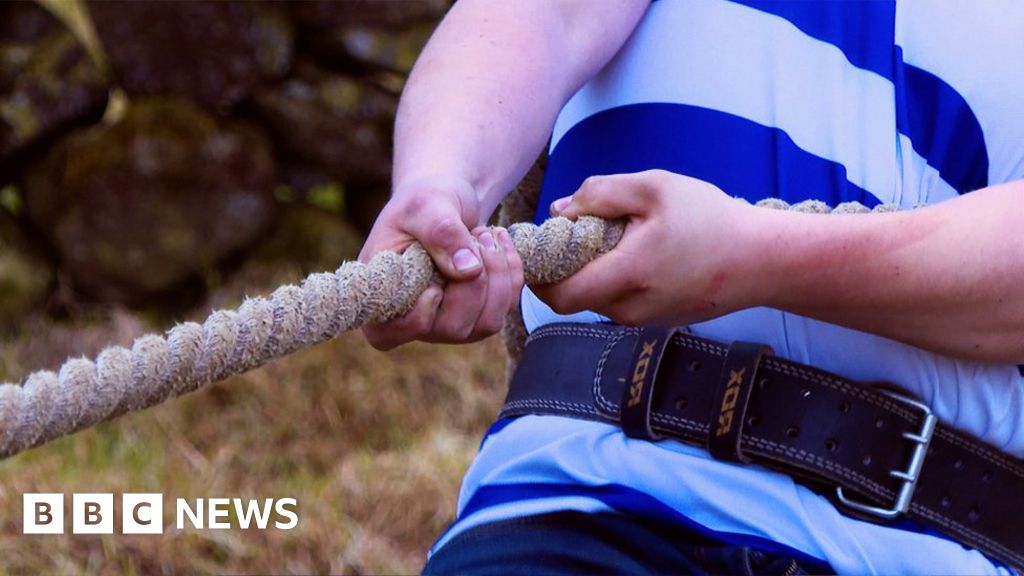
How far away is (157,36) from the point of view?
2.28 m

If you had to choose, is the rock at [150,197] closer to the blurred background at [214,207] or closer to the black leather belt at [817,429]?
the blurred background at [214,207]

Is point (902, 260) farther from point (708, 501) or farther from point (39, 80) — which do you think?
point (39, 80)

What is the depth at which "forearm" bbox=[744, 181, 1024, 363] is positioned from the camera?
795mm

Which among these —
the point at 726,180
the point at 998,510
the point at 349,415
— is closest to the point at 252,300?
the point at 726,180

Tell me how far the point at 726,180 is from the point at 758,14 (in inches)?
4.6

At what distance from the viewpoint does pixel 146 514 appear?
170 cm

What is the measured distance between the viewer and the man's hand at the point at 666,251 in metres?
0.78

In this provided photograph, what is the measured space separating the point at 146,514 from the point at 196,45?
91 centimetres

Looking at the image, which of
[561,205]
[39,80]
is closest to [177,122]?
[39,80]

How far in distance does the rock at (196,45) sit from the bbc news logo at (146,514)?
817 mm

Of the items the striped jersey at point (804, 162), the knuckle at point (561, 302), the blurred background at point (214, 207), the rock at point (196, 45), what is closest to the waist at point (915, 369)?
the striped jersey at point (804, 162)

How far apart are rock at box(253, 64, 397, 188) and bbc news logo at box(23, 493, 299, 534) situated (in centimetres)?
83

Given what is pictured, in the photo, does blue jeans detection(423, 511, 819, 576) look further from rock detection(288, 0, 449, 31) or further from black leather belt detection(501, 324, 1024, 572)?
rock detection(288, 0, 449, 31)

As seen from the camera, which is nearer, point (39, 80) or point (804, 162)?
point (804, 162)
